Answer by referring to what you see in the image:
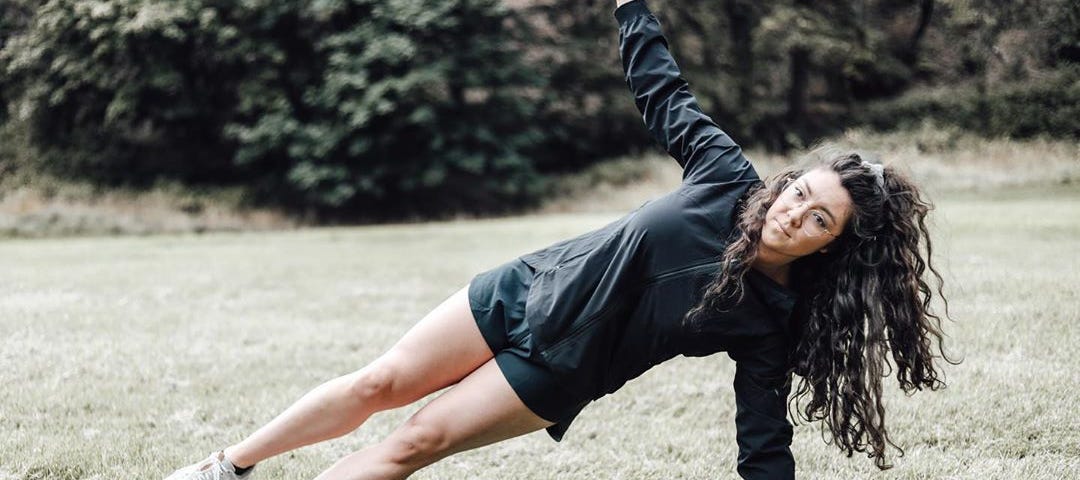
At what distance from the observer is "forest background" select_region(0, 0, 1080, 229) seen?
2223 cm

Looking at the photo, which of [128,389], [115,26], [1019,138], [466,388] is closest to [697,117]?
[466,388]

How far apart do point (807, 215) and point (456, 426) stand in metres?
1.39

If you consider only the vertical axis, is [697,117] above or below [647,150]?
above

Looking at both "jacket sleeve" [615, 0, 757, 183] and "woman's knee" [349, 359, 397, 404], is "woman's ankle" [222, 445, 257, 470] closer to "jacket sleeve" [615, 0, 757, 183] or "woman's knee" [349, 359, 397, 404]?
"woman's knee" [349, 359, 397, 404]

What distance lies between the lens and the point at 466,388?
3.00 m

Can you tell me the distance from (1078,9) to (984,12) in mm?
2903

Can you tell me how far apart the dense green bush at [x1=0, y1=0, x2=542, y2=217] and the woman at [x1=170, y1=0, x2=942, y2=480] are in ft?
62.2

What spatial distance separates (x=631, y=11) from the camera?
3.40 m

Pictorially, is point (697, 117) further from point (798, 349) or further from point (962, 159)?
point (962, 159)

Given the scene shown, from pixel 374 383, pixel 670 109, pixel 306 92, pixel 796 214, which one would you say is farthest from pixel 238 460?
pixel 306 92

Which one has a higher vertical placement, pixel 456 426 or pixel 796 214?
pixel 796 214

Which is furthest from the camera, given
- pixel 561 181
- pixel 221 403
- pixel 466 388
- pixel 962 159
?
pixel 561 181

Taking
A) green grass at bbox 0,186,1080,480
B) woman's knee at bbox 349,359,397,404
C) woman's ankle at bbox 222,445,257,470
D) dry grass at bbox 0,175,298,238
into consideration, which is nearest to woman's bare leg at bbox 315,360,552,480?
woman's knee at bbox 349,359,397,404

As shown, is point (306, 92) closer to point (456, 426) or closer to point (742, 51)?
point (742, 51)
